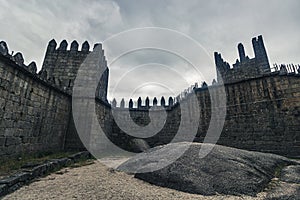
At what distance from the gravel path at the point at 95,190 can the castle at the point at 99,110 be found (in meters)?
2.49

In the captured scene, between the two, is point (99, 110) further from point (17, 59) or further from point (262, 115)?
point (262, 115)

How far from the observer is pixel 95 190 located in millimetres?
3123

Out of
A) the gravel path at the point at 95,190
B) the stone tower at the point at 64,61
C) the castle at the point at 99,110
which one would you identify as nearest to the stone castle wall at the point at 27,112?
the castle at the point at 99,110

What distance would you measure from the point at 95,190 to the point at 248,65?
79.3 ft

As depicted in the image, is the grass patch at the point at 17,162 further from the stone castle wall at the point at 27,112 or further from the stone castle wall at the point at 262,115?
the stone castle wall at the point at 262,115

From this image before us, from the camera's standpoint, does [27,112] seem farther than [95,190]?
Yes

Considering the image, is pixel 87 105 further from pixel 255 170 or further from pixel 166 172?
pixel 255 170

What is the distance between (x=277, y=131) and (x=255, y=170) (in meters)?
5.35

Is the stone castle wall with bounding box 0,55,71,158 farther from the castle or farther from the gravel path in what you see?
the gravel path

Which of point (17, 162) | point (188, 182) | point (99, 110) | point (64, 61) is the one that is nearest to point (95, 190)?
point (188, 182)

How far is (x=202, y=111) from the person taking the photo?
10320mm

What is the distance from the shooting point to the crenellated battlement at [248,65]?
20578mm

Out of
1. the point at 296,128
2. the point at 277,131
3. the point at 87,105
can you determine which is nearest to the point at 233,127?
the point at 277,131

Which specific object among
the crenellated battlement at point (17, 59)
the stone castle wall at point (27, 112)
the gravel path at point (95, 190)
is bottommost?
the gravel path at point (95, 190)
